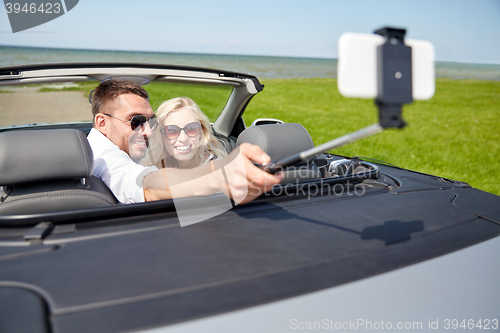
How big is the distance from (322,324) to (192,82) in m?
2.50

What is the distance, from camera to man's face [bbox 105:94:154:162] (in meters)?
2.58

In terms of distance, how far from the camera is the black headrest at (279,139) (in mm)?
2078

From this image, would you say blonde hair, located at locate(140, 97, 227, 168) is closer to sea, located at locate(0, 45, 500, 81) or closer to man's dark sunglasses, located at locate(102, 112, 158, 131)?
man's dark sunglasses, located at locate(102, 112, 158, 131)

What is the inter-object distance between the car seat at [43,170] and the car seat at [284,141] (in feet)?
2.93

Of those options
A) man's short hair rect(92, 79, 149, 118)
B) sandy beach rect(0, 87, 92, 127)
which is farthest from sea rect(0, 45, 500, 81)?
man's short hair rect(92, 79, 149, 118)

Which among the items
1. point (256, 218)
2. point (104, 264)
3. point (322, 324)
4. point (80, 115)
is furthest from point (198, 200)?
point (80, 115)

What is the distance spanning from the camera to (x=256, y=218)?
1.67 meters

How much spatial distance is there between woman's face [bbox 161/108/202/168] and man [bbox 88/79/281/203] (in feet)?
0.56

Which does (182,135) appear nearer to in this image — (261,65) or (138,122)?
(138,122)

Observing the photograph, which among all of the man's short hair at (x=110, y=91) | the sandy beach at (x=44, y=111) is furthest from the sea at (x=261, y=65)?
the man's short hair at (x=110, y=91)

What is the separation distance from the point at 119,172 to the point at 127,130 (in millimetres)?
551

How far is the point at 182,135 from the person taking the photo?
8.12ft

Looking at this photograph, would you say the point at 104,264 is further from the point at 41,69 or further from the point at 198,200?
the point at 41,69

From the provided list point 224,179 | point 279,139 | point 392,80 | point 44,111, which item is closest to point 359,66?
point 392,80
